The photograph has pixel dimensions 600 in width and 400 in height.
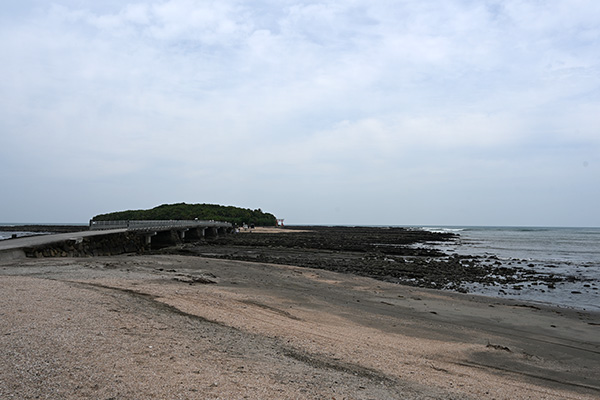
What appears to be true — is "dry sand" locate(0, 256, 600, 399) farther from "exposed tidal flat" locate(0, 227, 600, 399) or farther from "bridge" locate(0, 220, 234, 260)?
"bridge" locate(0, 220, 234, 260)

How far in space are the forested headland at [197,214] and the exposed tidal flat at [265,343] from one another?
8520cm

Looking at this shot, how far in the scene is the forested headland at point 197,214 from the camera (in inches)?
3839

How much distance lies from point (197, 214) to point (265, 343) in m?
97.0

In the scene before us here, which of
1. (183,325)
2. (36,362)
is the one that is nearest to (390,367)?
(183,325)

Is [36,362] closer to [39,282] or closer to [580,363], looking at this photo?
[39,282]

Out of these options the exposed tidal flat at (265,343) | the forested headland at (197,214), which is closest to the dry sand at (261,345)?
the exposed tidal flat at (265,343)

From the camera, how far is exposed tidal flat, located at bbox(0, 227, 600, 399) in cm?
420

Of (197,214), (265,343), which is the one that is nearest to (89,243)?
(265,343)

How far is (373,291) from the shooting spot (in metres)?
14.5

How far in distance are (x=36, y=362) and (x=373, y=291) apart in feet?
38.6

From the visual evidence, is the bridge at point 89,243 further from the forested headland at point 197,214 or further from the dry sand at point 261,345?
the forested headland at point 197,214

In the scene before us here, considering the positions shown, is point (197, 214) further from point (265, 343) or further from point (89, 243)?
point (265, 343)

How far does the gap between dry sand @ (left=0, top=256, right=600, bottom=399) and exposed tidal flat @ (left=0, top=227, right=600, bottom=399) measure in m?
0.02

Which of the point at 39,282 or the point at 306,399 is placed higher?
the point at 39,282
